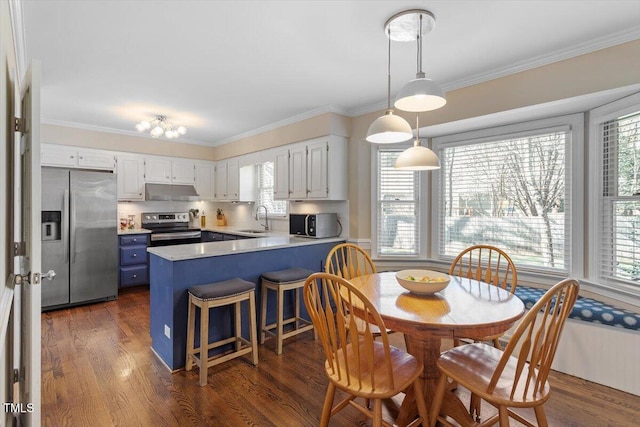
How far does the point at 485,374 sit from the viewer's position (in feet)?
5.26

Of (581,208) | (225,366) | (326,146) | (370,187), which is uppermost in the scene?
(326,146)

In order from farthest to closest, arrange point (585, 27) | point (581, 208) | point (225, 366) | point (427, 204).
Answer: point (427, 204), point (581, 208), point (225, 366), point (585, 27)

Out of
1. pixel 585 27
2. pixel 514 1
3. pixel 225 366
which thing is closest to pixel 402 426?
pixel 225 366

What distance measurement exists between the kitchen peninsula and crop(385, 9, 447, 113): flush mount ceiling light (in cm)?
185

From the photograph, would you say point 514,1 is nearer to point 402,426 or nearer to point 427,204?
point 427,204

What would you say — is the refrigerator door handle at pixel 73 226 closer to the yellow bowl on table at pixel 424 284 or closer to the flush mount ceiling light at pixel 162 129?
the flush mount ceiling light at pixel 162 129

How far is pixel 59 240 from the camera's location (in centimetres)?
394

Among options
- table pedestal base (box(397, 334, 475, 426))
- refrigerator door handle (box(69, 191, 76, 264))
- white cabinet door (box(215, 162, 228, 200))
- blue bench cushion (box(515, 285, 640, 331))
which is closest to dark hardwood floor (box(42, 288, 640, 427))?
table pedestal base (box(397, 334, 475, 426))

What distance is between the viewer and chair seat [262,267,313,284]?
2.89 meters

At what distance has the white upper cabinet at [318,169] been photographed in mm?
3824

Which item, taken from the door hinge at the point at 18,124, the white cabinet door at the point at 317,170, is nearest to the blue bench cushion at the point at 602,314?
the white cabinet door at the point at 317,170

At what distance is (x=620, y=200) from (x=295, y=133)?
3289 millimetres

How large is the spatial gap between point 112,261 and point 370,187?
3537mm

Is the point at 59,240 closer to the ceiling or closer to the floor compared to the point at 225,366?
closer to the ceiling
